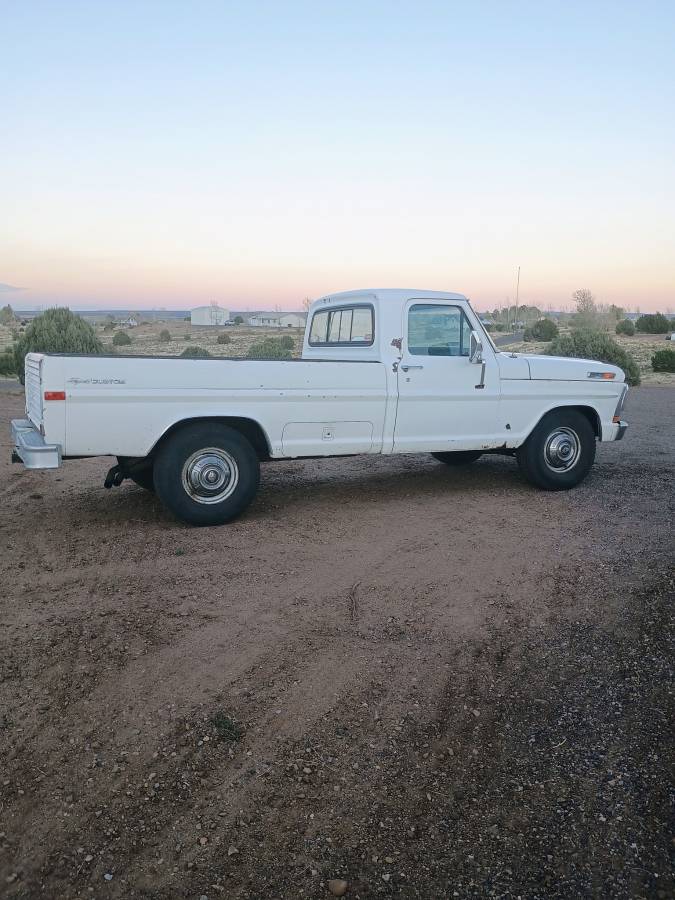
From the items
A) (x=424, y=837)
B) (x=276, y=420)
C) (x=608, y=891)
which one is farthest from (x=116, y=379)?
(x=608, y=891)

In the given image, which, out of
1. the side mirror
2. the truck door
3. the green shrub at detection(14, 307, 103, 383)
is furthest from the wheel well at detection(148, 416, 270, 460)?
the green shrub at detection(14, 307, 103, 383)

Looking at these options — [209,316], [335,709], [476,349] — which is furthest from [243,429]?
[209,316]

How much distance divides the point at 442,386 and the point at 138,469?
317 centimetres

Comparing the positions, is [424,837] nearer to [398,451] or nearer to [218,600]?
[218,600]

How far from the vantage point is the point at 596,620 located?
5098mm

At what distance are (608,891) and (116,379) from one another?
17.2ft

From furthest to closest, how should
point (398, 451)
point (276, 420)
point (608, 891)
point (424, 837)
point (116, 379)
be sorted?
point (398, 451) → point (276, 420) → point (116, 379) → point (424, 837) → point (608, 891)

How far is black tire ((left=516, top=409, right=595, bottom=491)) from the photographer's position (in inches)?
342

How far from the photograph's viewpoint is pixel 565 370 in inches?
342

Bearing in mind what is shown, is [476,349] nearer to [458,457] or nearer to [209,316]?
[458,457]

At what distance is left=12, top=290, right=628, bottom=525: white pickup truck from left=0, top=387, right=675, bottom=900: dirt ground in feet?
2.29

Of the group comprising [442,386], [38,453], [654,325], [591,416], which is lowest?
[38,453]

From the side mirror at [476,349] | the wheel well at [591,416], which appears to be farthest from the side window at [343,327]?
the wheel well at [591,416]

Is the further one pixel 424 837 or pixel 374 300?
pixel 374 300
